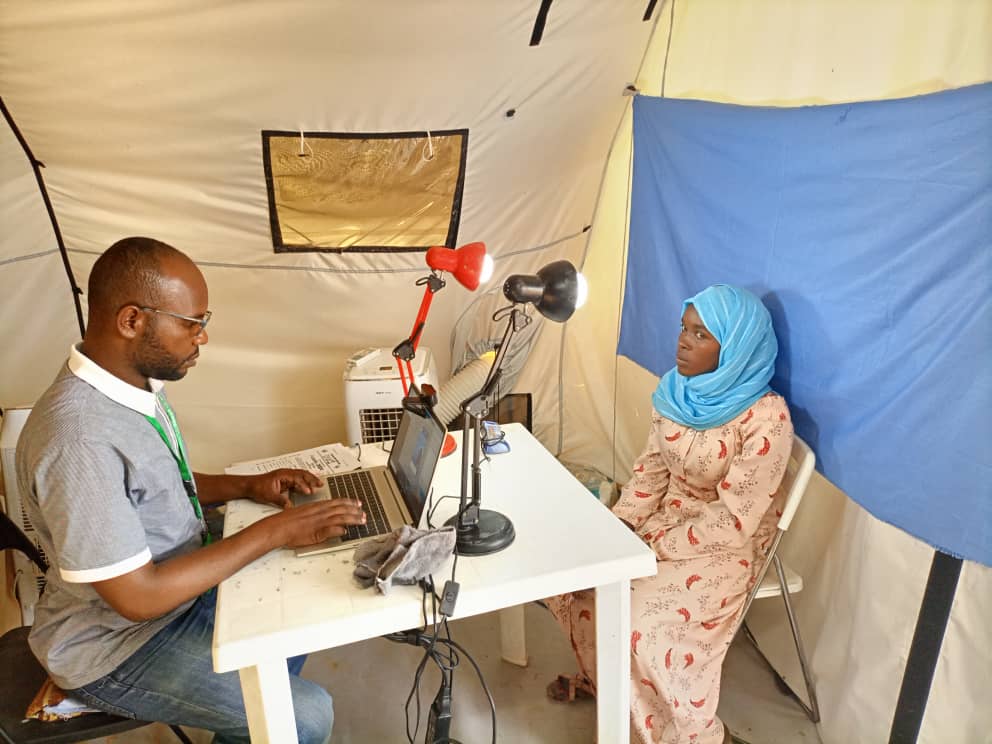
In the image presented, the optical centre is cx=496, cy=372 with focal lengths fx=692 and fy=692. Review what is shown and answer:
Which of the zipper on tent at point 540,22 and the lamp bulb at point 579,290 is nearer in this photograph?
the lamp bulb at point 579,290

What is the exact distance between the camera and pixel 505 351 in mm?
1262

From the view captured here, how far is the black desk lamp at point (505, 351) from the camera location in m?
1.23

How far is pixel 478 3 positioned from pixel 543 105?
0.49m

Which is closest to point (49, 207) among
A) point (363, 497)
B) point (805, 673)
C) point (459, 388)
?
point (459, 388)

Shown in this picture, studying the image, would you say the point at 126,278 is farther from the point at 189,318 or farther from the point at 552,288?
the point at 552,288

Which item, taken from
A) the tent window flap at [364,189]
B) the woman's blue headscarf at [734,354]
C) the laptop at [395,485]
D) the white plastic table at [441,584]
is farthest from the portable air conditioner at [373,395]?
the woman's blue headscarf at [734,354]

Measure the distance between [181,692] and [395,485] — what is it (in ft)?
1.83

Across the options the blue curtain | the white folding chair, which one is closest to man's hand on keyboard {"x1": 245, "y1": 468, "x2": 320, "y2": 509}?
the white folding chair

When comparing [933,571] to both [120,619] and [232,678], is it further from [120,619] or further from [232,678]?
[120,619]

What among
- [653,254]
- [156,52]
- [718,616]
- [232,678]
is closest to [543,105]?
[653,254]

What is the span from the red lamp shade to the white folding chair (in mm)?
849

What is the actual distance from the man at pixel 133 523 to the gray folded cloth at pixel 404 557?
0.10 meters

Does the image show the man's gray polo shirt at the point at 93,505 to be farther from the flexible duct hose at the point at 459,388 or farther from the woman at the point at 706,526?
the flexible duct hose at the point at 459,388

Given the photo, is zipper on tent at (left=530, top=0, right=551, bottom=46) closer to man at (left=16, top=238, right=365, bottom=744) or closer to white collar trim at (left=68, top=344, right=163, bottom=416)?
man at (left=16, top=238, right=365, bottom=744)
